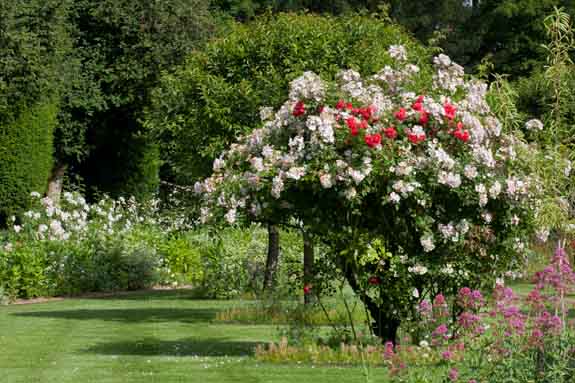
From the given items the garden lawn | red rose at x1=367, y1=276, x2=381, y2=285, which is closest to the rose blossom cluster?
red rose at x1=367, y1=276, x2=381, y2=285

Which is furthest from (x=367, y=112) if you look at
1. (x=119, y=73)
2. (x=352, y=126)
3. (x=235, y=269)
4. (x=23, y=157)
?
(x=119, y=73)

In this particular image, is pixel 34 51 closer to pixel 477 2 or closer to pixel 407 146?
pixel 407 146

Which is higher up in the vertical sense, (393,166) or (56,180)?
(56,180)

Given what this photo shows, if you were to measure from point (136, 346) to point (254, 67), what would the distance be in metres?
5.02

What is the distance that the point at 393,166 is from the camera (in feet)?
30.7

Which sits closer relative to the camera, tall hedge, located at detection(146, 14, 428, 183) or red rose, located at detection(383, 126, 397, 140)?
red rose, located at detection(383, 126, 397, 140)

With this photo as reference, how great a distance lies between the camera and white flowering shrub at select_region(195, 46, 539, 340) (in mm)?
9445

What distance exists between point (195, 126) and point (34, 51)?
35.7 feet

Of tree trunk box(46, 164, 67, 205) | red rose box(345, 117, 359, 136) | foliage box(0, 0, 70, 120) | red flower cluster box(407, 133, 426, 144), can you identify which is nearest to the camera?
red rose box(345, 117, 359, 136)

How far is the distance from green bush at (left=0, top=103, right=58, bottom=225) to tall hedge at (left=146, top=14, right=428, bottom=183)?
10398 mm

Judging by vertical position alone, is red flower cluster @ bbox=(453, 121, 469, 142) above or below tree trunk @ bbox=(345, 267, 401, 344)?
above

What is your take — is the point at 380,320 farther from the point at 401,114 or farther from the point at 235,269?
the point at 235,269

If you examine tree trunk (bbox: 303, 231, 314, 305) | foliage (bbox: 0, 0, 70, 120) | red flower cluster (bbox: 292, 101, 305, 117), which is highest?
foliage (bbox: 0, 0, 70, 120)

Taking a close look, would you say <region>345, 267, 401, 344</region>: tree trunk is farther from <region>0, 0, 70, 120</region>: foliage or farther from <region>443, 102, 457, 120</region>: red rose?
<region>0, 0, 70, 120</region>: foliage
